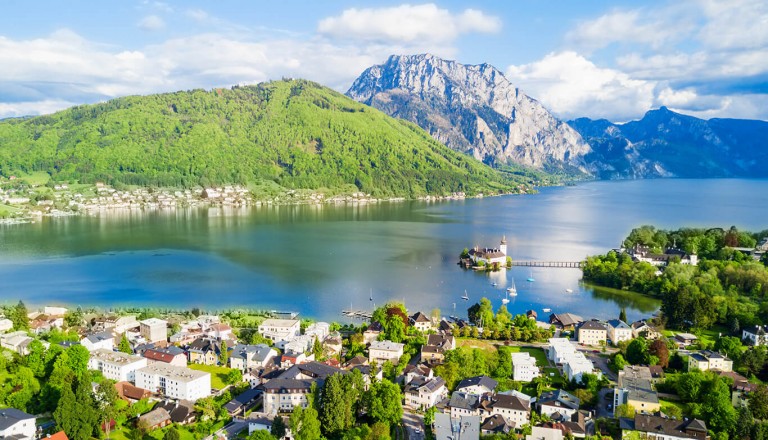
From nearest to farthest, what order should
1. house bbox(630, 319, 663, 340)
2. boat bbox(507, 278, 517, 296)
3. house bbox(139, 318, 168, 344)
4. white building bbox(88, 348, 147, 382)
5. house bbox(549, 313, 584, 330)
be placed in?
white building bbox(88, 348, 147, 382) → house bbox(139, 318, 168, 344) → house bbox(630, 319, 663, 340) → house bbox(549, 313, 584, 330) → boat bbox(507, 278, 517, 296)

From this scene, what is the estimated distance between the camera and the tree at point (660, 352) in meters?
21.8

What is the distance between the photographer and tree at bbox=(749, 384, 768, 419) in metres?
17.1

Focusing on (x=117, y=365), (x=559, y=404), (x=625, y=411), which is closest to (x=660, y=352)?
(x=625, y=411)

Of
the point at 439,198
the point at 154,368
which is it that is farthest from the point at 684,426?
the point at 439,198

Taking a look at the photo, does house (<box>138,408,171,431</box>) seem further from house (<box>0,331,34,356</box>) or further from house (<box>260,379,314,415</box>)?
house (<box>0,331,34,356</box>)

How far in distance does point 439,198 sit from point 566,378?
91.0 metres

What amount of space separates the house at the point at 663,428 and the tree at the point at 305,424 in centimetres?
865

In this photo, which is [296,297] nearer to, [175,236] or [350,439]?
[350,439]

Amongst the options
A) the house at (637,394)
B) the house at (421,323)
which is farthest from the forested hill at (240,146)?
the house at (637,394)

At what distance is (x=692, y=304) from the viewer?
91.8 ft

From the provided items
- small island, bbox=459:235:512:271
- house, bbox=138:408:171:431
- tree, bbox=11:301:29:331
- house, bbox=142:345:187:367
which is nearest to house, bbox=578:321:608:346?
house, bbox=142:345:187:367

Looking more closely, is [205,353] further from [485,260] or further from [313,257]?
[485,260]

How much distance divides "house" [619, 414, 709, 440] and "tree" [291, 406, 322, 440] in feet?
28.4

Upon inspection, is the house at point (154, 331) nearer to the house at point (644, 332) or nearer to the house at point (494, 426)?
the house at point (494, 426)
